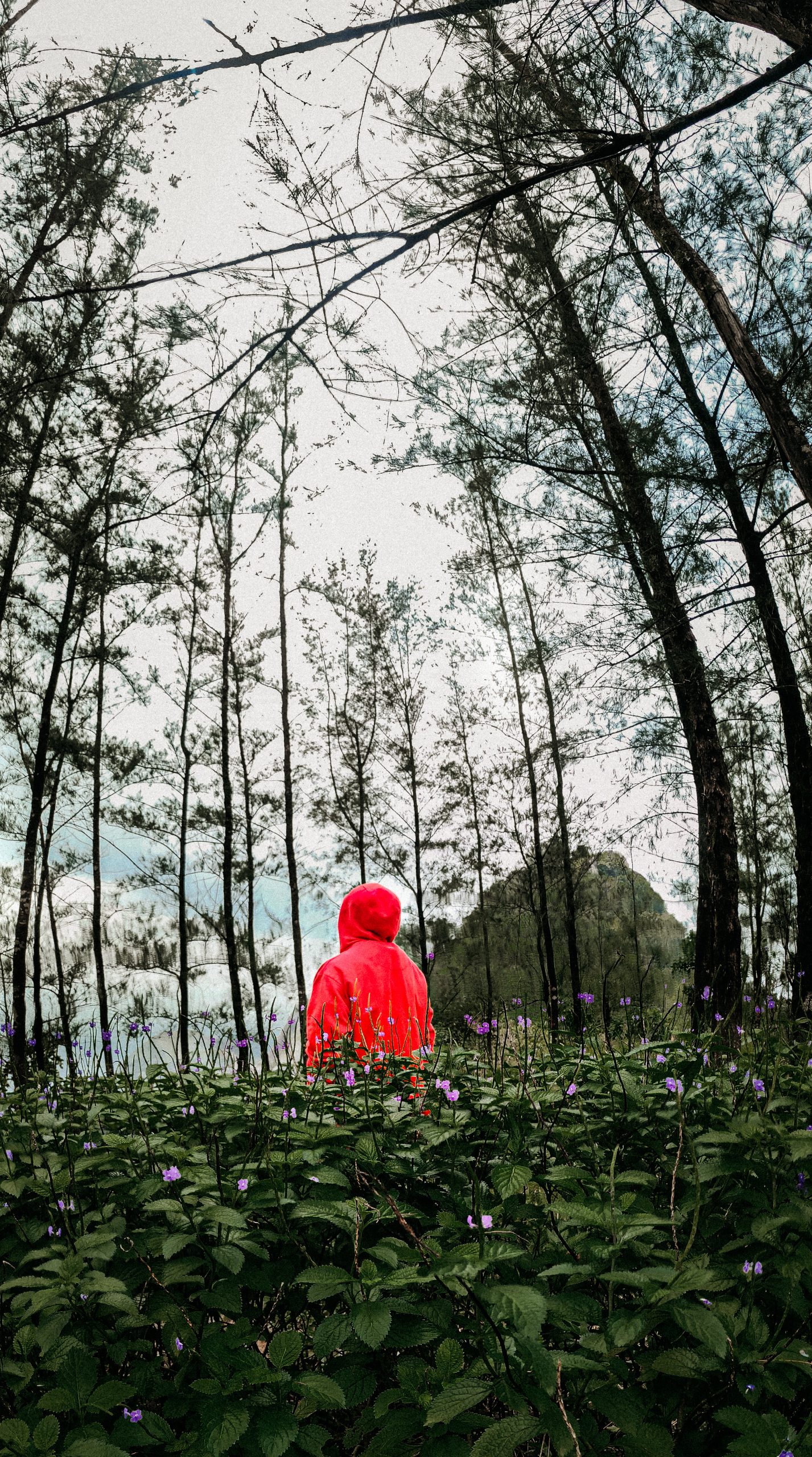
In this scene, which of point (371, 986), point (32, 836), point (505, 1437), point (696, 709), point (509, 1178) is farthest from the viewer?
point (32, 836)

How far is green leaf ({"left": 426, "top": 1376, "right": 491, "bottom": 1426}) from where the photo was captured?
1.11m

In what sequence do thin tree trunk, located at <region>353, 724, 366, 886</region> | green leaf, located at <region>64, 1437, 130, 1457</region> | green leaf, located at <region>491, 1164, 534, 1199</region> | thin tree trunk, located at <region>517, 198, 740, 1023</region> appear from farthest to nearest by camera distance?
thin tree trunk, located at <region>353, 724, 366, 886</region> < thin tree trunk, located at <region>517, 198, 740, 1023</region> < green leaf, located at <region>491, 1164, 534, 1199</region> < green leaf, located at <region>64, 1437, 130, 1457</region>

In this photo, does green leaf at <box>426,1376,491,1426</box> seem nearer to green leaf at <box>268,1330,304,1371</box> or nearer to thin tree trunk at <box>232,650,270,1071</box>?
green leaf at <box>268,1330,304,1371</box>

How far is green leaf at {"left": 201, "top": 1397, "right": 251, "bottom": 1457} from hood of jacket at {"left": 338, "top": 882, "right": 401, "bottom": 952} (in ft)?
10.0

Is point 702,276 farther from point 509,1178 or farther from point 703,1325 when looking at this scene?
point 703,1325

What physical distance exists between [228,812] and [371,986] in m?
9.98

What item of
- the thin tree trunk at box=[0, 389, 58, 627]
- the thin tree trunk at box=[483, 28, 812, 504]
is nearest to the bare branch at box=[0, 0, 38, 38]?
the thin tree trunk at box=[483, 28, 812, 504]

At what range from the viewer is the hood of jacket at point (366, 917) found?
14.3 feet

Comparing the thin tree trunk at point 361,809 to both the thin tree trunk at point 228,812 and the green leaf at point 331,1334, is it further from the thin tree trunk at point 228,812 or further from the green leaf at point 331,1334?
the green leaf at point 331,1334

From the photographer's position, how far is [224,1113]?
194 cm

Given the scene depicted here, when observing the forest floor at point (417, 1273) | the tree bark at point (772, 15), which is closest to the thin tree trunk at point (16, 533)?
the tree bark at point (772, 15)

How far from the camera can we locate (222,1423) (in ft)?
4.02

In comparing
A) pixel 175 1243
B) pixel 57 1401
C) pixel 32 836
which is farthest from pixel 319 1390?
pixel 32 836

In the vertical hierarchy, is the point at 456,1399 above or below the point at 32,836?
below
